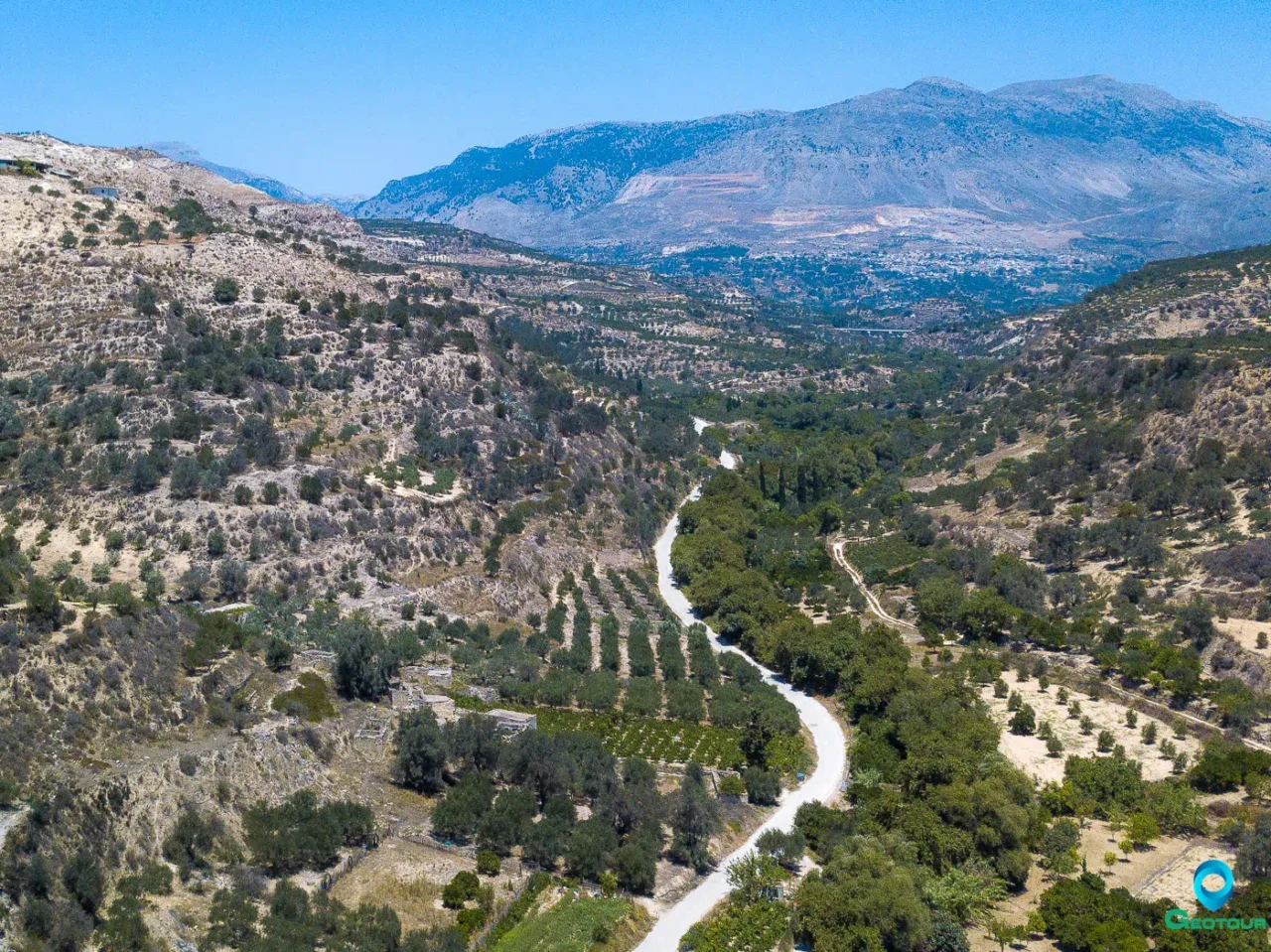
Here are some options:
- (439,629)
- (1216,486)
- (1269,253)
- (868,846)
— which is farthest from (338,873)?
(1269,253)

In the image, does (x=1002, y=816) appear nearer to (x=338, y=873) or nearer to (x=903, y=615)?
(x=338, y=873)

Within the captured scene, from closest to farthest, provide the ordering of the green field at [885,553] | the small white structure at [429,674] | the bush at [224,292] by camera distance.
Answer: the small white structure at [429,674] < the bush at [224,292] < the green field at [885,553]

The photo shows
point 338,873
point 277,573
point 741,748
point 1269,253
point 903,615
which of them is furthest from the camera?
point 1269,253

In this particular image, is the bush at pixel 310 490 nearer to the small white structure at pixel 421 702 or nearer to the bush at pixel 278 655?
the bush at pixel 278 655

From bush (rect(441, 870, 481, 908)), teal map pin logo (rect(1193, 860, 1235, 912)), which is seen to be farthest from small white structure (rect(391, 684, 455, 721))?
teal map pin logo (rect(1193, 860, 1235, 912))

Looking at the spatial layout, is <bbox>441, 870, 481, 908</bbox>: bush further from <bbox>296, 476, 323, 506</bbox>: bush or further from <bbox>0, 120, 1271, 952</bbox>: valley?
<bbox>296, 476, 323, 506</bbox>: bush

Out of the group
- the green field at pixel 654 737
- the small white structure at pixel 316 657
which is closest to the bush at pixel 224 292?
the small white structure at pixel 316 657
